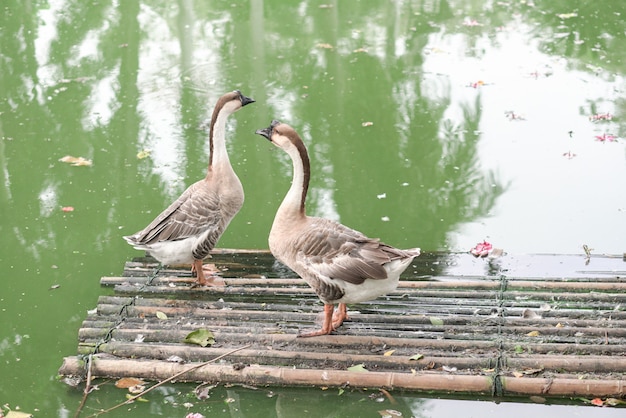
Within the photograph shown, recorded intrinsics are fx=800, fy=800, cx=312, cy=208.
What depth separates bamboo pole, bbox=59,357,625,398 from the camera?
4047mm

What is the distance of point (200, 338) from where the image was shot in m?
4.57

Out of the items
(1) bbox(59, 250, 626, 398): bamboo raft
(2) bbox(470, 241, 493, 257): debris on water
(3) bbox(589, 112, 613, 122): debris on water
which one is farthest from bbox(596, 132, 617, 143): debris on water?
(2) bbox(470, 241, 493, 257): debris on water

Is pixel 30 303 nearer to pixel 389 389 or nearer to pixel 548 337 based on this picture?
pixel 389 389

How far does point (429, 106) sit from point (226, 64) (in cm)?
259

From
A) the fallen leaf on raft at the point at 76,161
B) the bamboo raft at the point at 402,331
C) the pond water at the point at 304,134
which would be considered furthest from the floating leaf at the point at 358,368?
the fallen leaf on raft at the point at 76,161

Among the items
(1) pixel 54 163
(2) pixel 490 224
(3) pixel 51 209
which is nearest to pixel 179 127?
(1) pixel 54 163

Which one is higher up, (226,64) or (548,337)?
(226,64)

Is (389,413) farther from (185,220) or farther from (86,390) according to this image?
(185,220)

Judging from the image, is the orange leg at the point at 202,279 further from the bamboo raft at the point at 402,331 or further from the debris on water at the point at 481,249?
the debris on water at the point at 481,249

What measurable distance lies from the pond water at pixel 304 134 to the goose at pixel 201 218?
2.13 ft

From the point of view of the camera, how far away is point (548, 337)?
14.7 ft

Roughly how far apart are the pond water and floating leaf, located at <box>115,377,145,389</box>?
0.15ft

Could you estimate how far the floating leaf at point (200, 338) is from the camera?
4.55 m

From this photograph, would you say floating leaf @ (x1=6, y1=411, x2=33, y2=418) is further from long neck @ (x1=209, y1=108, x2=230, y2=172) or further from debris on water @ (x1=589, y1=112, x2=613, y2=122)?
debris on water @ (x1=589, y1=112, x2=613, y2=122)
